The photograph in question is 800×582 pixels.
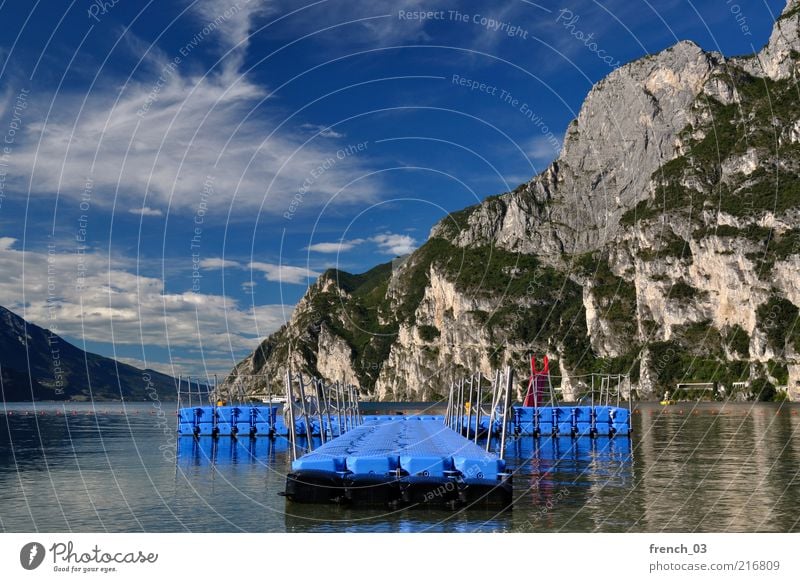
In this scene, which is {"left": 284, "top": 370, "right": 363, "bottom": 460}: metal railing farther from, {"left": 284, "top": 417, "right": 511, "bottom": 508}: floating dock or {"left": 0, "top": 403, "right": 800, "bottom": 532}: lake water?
{"left": 284, "top": 417, "right": 511, "bottom": 508}: floating dock

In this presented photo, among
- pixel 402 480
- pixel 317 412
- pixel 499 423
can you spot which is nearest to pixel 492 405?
pixel 402 480

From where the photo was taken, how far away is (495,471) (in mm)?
30984

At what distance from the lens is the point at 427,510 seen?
30516 mm

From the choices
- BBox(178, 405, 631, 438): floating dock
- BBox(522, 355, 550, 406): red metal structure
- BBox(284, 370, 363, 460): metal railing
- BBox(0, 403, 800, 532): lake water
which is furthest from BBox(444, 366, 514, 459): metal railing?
BBox(522, 355, 550, 406): red metal structure

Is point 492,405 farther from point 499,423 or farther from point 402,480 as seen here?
point 499,423

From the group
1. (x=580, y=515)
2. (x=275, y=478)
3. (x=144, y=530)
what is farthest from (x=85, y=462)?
(x=580, y=515)

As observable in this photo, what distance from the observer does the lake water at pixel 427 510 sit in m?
28.1

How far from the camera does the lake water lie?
2809cm

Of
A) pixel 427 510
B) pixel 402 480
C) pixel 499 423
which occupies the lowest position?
pixel 499 423

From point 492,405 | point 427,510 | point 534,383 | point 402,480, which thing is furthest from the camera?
point 534,383

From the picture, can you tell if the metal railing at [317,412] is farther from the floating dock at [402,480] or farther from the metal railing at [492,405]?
the metal railing at [492,405]

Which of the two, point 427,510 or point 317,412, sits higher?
point 317,412

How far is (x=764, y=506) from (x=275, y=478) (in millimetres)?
26497
